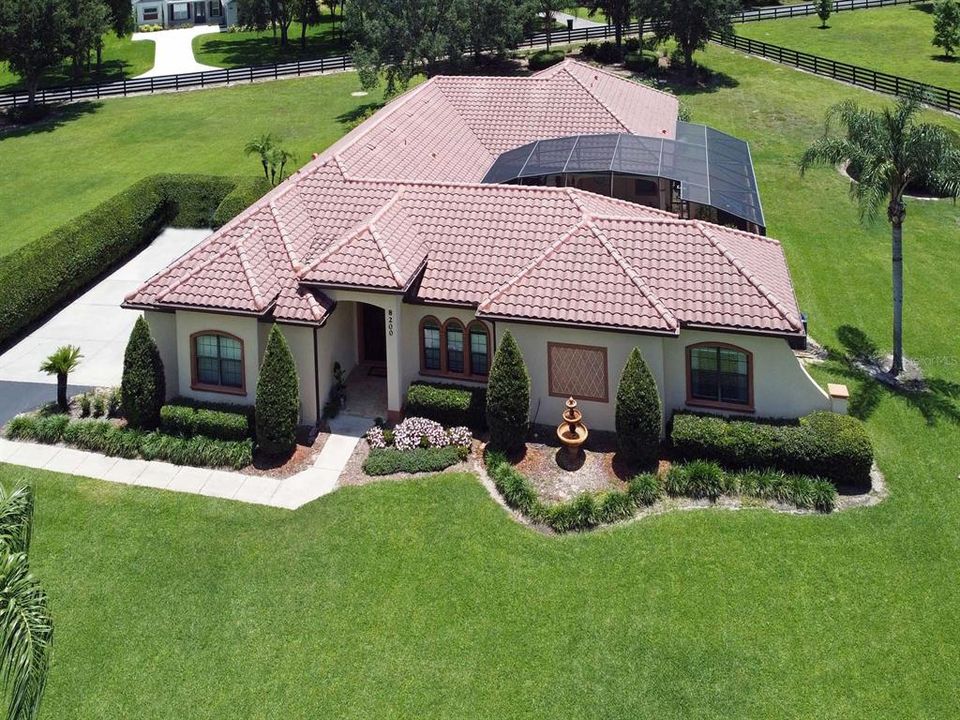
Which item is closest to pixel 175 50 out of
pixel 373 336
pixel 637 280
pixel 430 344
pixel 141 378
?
pixel 373 336

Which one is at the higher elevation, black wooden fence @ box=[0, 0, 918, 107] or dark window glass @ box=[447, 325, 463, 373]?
black wooden fence @ box=[0, 0, 918, 107]

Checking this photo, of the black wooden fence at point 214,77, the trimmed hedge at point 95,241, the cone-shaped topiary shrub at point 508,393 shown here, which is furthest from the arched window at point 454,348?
the black wooden fence at point 214,77

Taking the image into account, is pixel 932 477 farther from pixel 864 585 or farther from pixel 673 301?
pixel 673 301

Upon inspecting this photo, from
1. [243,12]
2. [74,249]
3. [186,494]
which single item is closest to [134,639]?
[186,494]

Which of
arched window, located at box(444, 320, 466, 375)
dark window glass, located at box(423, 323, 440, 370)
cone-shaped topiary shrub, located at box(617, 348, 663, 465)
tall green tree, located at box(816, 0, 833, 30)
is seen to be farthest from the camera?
tall green tree, located at box(816, 0, 833, 30)

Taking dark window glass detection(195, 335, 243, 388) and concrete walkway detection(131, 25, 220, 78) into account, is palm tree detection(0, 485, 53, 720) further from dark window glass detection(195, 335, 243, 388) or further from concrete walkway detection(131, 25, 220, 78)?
concrete walkway detection(131, 25, 220, 78)

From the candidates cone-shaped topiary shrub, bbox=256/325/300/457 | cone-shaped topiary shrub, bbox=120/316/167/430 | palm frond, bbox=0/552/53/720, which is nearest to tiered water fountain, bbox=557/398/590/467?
cone-shaped topiary shrub, bbox=256/325/300/457
